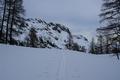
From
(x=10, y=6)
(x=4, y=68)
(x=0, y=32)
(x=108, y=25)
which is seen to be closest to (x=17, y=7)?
(x=10, y=6)

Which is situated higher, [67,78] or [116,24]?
[116,24]

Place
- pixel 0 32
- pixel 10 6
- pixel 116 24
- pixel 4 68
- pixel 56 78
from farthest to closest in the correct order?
pixel 10 6 < pixel 0 32 < pixel 116 24 < pixel 4 68 < pixel 56 78

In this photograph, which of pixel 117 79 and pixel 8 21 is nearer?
pixel 117 79

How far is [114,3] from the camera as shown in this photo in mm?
16062

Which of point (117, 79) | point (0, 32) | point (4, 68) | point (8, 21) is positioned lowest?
point (117, 79)

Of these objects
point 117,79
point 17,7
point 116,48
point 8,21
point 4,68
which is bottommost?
point 117,79

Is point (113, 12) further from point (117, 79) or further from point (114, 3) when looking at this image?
point (117, 79)

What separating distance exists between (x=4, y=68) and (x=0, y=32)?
14765mm

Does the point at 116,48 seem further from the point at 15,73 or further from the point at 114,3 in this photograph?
the point at 15,73

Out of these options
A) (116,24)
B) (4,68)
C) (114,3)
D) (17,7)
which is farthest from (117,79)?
(17,7)

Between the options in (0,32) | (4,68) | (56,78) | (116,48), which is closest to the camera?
(56,78)

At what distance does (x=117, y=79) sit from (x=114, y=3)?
8.45 m

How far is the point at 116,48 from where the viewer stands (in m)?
17.2

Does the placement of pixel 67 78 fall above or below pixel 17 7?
below
